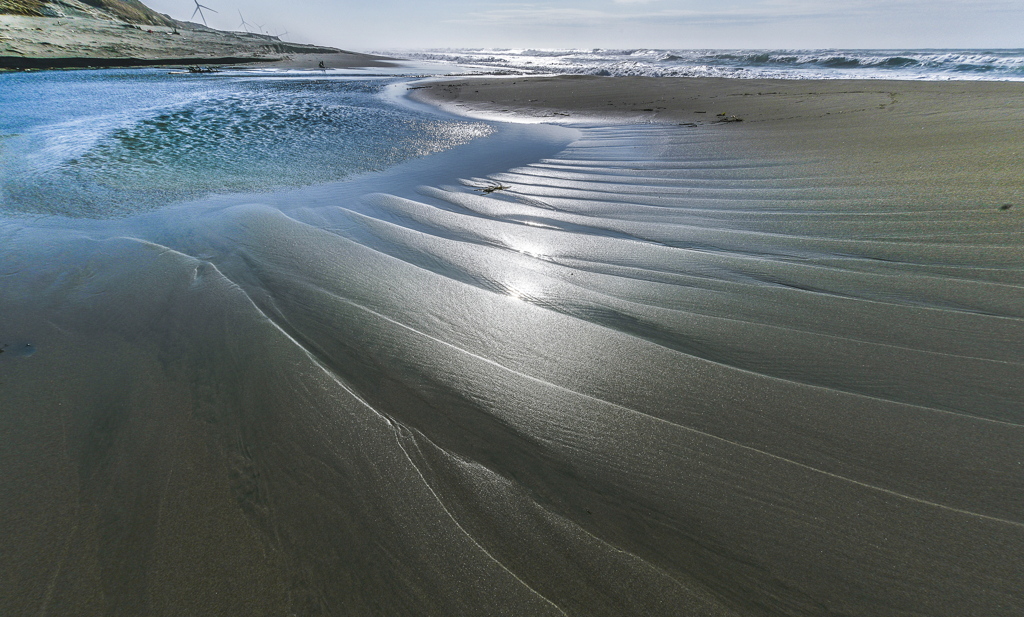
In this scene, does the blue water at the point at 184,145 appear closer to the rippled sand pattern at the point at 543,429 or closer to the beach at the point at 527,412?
the beach at the point at 527,412

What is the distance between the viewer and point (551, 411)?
5.90 ft

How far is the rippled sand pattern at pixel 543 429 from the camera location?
121 centimetres

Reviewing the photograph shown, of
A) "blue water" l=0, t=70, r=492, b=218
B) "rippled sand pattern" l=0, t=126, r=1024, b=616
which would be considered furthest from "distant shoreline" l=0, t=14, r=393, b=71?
"rippled sand pattern" l=0, t=126, r=1024, b=616

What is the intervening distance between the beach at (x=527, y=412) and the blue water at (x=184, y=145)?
1.12m

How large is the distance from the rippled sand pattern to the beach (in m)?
0.01

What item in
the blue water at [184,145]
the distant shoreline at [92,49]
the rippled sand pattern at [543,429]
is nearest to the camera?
the rippled sand pattern at [543,429]

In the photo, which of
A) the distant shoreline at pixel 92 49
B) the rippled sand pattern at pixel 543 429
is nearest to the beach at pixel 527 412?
the rippled sand pattern at pixel 543 429

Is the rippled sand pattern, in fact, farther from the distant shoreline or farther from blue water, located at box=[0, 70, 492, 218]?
the distant shoreline

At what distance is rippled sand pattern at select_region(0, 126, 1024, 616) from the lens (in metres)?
1.21

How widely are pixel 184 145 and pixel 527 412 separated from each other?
8235mm

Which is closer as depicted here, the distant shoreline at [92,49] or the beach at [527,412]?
the beach at [527,412]

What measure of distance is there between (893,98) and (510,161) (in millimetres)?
8520

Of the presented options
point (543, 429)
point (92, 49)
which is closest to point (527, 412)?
point (543, 429)

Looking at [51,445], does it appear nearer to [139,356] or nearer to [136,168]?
[139,356]
